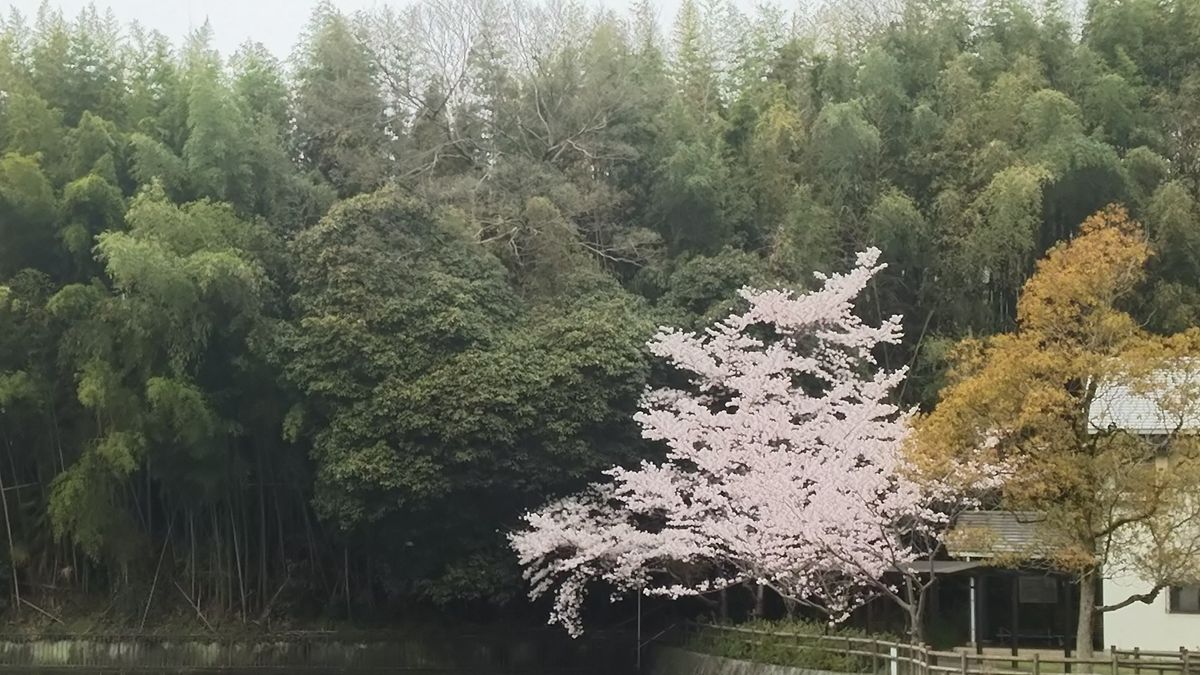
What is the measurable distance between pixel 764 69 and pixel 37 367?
14.6m

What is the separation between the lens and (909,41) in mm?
23375

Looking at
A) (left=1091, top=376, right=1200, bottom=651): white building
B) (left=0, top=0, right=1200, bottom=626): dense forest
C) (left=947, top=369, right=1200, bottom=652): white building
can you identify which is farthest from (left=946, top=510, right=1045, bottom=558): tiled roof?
(left=0, top=0, right=1200, bottom=626): dense forest

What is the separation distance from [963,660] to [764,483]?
4701 mm

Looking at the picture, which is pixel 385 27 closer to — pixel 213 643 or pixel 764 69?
pixel 764 69

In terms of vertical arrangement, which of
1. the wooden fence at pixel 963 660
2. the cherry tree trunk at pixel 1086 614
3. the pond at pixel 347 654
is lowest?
the pond at pixel 347 654

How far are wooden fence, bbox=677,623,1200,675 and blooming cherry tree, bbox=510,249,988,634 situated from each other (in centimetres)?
78

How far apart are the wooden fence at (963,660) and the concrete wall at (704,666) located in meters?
0.31

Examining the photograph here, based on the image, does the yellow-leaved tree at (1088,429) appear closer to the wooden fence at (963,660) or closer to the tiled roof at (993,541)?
the tiled roof at (993,541)

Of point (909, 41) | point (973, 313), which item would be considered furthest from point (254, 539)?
point (909, 41)

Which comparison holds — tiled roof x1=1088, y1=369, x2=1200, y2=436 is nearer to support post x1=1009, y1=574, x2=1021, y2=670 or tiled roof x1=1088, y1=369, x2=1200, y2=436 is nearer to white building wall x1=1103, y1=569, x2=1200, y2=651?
white building wall x1=1103, y1=569, x2=1200, y2=651

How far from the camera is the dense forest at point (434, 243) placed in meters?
20.2

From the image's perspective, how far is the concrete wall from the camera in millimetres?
16453

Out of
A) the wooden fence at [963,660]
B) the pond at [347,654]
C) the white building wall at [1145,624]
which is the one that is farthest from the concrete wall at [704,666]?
the white building wall at [1145,624]

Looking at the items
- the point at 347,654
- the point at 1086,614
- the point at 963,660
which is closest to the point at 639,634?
the point at 347,654
